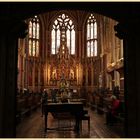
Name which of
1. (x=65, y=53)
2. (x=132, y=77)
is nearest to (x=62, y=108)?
(x=132, y=77)

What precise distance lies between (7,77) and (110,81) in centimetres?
1865

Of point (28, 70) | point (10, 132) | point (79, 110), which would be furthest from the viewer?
point (28, 70)

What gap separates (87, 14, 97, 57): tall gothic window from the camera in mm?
33562

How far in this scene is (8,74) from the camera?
22.9ft

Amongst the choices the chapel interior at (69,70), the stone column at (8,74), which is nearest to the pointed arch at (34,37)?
the chapel interior at (69,70)

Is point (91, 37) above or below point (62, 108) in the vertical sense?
above

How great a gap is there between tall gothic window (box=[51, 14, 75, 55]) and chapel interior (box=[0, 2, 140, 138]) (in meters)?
0.13

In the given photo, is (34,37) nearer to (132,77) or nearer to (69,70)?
(69,70)

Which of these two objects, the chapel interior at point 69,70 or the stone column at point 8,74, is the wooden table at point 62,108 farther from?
the stone column at point 8,74

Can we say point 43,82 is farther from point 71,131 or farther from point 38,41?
point 71,131

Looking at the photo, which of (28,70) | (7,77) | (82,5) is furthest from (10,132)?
(28,70)

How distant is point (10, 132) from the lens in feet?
22.7

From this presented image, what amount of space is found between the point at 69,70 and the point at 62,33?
19.2 ft

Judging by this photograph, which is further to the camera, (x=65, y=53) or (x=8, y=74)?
(x=65, y=53)
